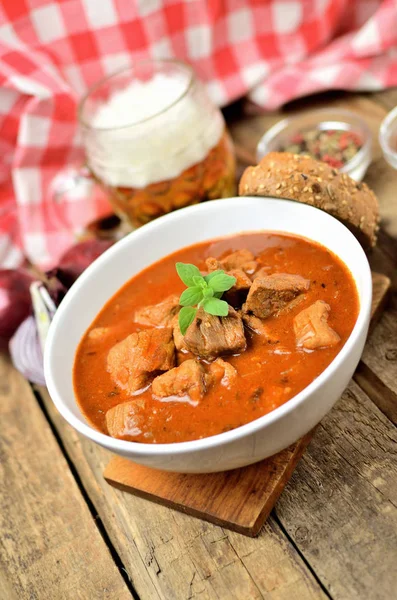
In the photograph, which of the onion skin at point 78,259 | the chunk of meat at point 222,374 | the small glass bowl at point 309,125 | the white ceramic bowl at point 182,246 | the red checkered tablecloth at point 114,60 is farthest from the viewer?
the red checkered tablecloth at point 114,60

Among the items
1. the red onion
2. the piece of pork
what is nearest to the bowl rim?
the piece of pork

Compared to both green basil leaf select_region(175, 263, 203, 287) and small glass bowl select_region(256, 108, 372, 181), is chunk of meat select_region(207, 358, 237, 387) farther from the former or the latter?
small glass bowl select_region(256, 108, 372, 181)

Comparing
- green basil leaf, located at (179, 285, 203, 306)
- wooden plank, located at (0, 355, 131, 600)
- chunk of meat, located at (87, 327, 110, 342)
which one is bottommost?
wooden plank, located at (0, 355, 131, 600)

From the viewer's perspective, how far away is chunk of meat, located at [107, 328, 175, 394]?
219 centimetres

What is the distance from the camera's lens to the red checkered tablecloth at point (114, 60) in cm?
375

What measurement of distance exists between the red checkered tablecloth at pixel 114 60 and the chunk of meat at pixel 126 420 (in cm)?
189

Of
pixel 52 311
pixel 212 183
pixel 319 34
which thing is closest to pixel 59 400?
pixel 52 311

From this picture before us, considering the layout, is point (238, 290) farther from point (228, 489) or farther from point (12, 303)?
point (12, 303)

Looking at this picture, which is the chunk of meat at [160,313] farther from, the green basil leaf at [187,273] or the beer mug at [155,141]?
the beer mug at [155,141]

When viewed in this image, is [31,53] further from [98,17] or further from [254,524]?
[254,524]

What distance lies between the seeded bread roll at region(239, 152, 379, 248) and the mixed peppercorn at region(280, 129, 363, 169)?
0.80 metres

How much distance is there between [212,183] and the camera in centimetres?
332

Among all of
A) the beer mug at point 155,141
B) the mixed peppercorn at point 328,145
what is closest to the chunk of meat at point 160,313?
the beer mug at point 155,141

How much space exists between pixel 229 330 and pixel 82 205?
202cm
